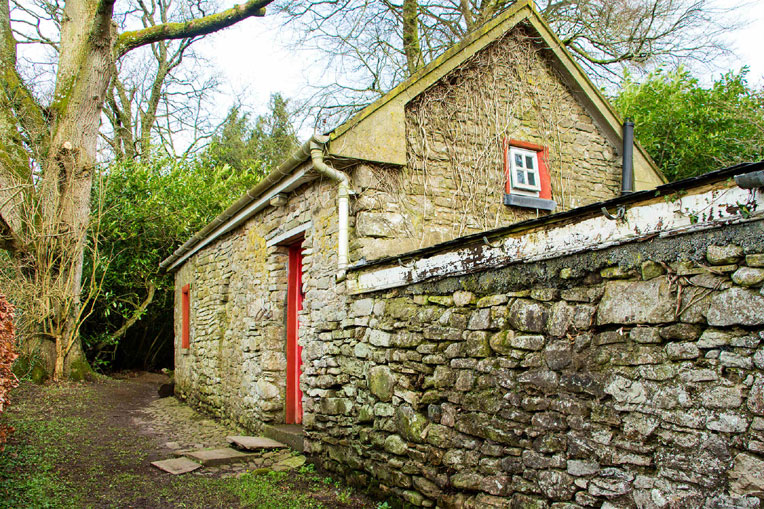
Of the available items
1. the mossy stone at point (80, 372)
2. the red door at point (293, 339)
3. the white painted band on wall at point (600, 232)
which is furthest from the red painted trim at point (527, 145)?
the mossy stone at point (80, 372)

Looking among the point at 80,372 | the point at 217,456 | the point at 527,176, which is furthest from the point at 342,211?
the point at 80,372

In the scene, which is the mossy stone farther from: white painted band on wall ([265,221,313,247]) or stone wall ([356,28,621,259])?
stone wall ([356,28,621,259])

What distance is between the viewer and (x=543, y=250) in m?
3.55

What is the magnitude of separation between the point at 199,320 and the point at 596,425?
8.96 m

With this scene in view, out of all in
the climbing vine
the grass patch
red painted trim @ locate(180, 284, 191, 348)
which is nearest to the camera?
the grass patch

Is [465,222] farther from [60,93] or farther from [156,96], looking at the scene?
[156,96]

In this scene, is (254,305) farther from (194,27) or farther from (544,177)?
(194,27)

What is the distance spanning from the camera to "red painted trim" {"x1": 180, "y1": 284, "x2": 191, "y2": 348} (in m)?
11.8

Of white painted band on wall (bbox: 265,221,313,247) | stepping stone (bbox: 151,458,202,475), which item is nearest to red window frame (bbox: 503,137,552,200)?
white painted band on wall (bbox: 265,221,313,247)

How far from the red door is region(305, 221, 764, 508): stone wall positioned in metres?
2.77

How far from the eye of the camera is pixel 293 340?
25.2 ft

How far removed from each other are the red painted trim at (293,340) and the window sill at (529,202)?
2865 millimetres

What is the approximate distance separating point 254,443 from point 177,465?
953mm

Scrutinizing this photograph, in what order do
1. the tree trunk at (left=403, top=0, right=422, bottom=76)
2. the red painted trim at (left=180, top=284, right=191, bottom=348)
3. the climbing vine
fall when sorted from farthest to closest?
the tree trunk at (left=403, top=0, right=422, bottom=76) → the red painted trim at (left=180, top=284, right=191, bottom=348) → the climbing vine
